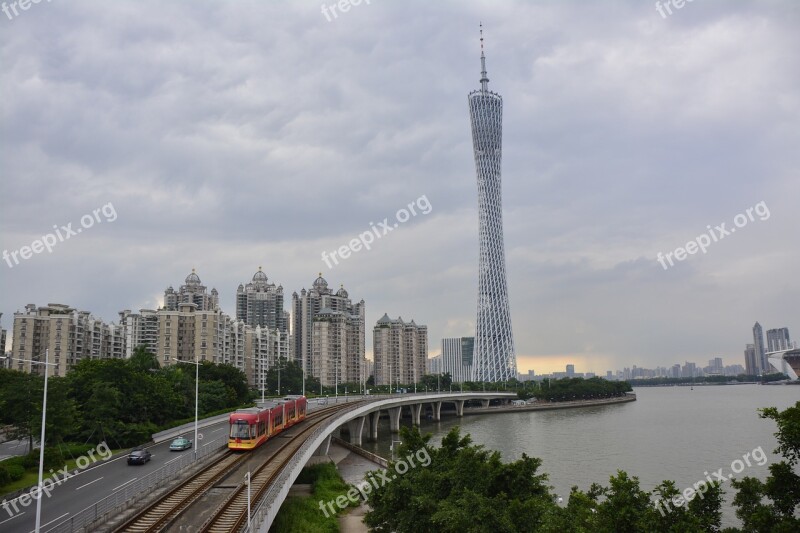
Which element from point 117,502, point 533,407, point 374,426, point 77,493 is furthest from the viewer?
point 533,407

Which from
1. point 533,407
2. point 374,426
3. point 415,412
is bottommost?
point 533,407

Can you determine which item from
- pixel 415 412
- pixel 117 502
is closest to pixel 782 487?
pixel 117 502

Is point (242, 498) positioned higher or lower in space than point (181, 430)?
lower

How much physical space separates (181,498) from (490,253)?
9976 cm

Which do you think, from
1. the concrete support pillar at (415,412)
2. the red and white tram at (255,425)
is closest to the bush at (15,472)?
the red and white tram at (255,425)

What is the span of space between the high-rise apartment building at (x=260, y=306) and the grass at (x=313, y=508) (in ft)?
360

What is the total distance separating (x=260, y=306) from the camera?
143 m

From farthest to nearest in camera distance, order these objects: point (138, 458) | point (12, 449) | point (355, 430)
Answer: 1. point (355, 430)
2. point (12, 449)
3. point (138, 458)

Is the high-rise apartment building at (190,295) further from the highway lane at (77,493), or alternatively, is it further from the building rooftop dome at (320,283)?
the highway lane at (77,493)

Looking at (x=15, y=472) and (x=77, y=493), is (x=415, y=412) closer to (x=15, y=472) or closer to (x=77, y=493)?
(x=15, y=472)

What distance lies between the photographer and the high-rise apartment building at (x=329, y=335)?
113 metres

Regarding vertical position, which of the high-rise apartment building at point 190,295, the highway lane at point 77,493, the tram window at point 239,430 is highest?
the high-rise apartment building at point 190,295

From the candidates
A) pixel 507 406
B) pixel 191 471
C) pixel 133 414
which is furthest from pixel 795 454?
pixel 507 406

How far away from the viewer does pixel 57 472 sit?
25406mm
